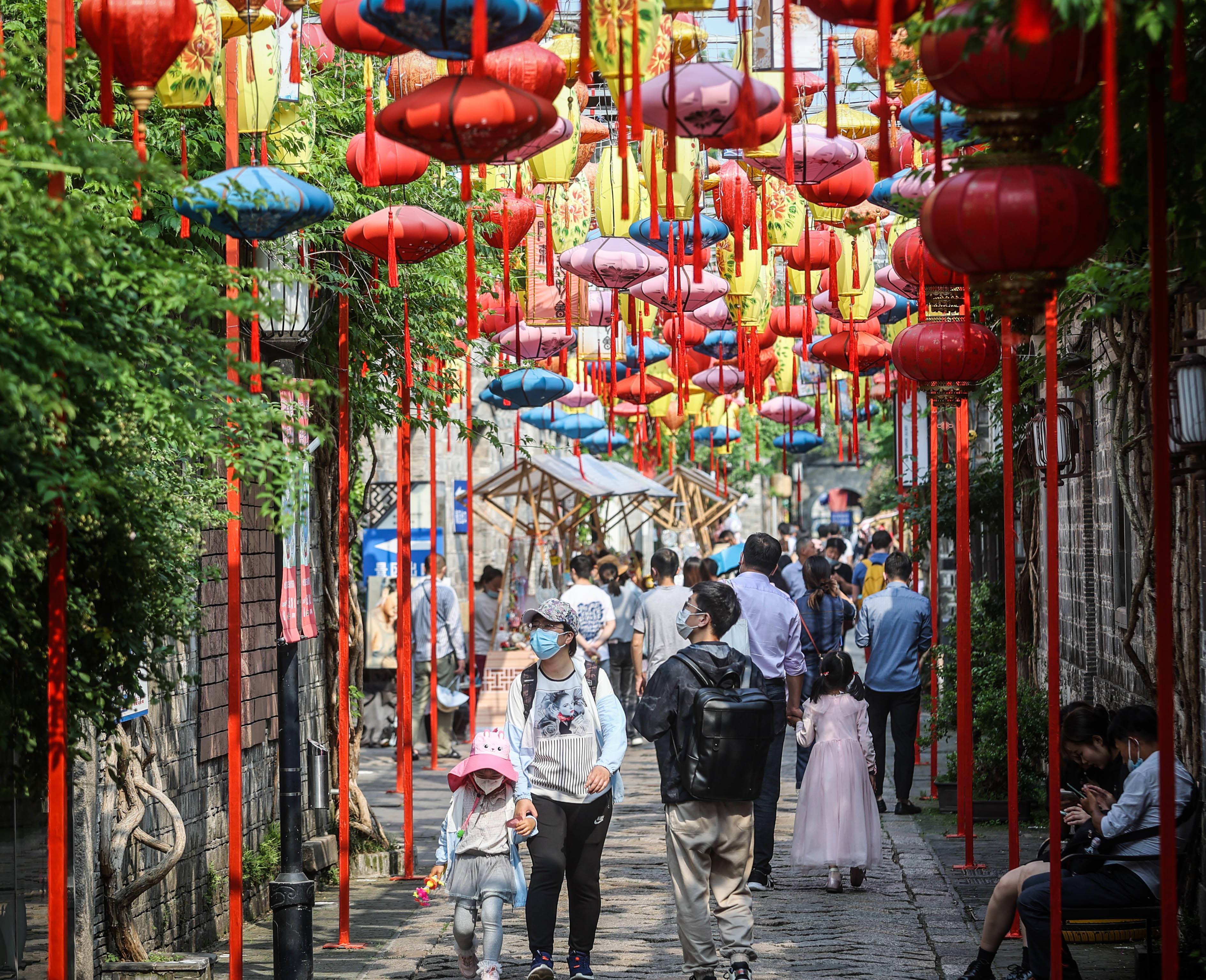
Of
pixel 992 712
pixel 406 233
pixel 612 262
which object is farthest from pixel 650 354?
pixel 406 233

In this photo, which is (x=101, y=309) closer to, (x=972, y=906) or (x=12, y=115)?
(x=12, y=115)

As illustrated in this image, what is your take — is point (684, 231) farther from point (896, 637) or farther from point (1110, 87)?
point (1110, 87)

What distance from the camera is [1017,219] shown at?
404 cm

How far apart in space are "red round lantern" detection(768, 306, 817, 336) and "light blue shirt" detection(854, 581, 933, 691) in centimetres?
248

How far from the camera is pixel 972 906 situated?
905 cm

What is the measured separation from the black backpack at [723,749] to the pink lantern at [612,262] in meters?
3.83

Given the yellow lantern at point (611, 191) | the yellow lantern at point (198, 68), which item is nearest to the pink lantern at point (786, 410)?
the yellow lantern at point (611, 191)

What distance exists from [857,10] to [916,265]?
418 centimetres

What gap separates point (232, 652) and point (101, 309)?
185cm

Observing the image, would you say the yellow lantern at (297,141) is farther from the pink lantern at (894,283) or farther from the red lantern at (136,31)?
the pink lantern at (894,283)

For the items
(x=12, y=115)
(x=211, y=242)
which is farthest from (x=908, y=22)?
(x=211, y=242)

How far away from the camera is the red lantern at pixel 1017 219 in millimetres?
4043

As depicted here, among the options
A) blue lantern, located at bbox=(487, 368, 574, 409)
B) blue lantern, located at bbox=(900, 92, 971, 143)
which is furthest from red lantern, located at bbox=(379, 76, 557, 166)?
blue lantern, located at bbox=(487, 368, 574, 409)

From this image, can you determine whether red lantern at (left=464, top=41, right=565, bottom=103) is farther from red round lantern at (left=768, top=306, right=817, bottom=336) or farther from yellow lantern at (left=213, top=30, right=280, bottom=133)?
red round lantern at (left=768, top=306, right=817, bottom=336)
